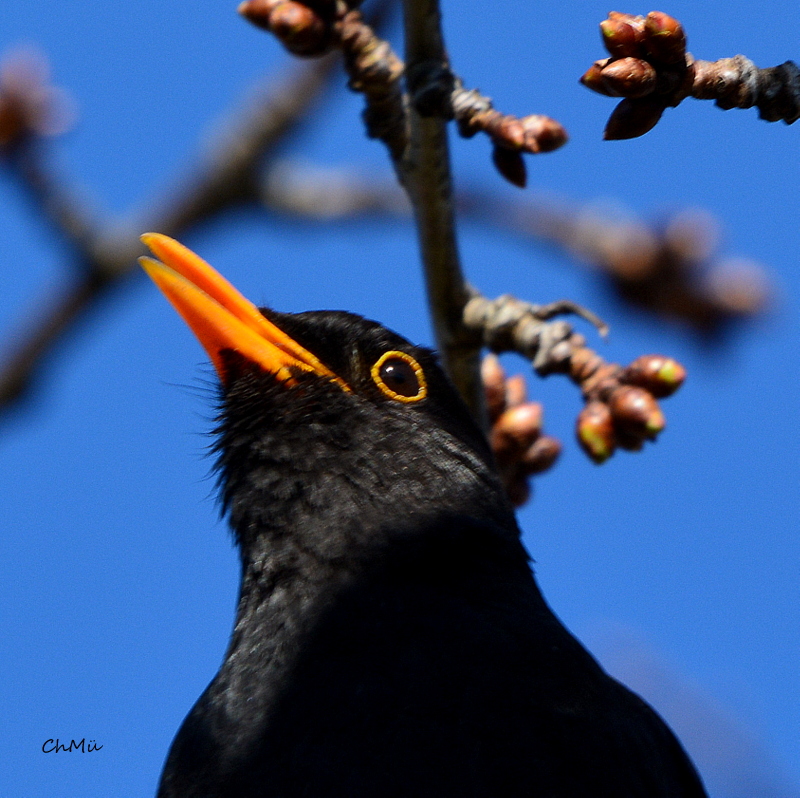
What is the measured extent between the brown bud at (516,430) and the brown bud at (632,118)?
1545 mm

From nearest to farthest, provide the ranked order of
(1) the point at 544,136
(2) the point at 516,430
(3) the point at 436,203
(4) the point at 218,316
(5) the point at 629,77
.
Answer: (5) the point at 629,77 → (1) the point at 544,136 → (3) the point at 436,203 → (4) the point at 218,316 → (2) the point at 516,430

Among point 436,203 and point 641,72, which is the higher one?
point 436,203

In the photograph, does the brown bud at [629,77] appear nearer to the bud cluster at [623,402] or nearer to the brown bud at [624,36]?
the brown bud at [624,36]

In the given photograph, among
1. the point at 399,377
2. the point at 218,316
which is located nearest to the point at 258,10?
the point at 218,316

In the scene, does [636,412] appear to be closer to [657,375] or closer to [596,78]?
[657,375]

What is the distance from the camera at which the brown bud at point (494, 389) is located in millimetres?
4238

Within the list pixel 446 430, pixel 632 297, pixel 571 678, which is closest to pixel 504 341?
pixel 446 430

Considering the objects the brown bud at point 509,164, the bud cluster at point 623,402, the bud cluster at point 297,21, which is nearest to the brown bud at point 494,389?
the bud cluster at point 623,402

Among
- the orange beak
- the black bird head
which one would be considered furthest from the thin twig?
the orange beak

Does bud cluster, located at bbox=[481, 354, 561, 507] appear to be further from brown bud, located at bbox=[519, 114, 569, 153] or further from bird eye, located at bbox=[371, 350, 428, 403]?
brown bud, located at bbox=[519, 114, 569, 153]

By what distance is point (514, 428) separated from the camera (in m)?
4.20

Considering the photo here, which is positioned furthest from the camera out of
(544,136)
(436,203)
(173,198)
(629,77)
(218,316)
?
(173,198)

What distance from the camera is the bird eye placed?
155 inches

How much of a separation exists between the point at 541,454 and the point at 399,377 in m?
0.64
